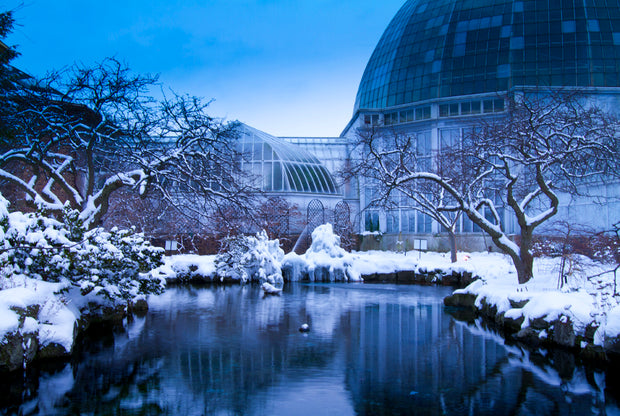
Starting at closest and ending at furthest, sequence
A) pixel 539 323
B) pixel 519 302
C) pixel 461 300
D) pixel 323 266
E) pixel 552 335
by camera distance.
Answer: pixel 552 335, pixel 539 323, pixel 519 302, pixel 461 300, pixel 323 266

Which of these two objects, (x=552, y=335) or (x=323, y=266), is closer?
(x=552, y=335)

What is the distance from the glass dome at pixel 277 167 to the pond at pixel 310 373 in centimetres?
3360

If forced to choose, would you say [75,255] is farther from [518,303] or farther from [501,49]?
[501,49]

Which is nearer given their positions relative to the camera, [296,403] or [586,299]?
[296,403]

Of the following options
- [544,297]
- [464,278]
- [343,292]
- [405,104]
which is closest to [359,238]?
[405,104]

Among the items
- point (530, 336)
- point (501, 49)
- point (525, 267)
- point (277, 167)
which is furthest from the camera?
point (501, 49)

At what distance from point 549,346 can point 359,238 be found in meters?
38.9

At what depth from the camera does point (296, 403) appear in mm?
10227

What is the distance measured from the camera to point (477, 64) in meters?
58.9

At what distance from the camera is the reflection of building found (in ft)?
182

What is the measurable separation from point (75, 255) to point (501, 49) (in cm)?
5316

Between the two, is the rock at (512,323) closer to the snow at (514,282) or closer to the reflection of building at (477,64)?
the snow at (514,282)

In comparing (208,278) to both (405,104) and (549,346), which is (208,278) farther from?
(405,104)

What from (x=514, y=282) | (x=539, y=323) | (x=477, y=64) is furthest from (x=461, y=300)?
(x=477, y=64)
